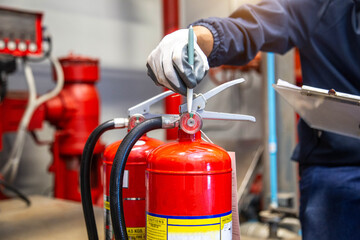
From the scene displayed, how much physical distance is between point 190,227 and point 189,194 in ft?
0.16

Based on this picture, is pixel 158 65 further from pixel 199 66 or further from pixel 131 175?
pixel 131 175

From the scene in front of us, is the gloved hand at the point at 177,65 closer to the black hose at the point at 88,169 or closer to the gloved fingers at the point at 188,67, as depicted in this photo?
the gloved fingers at the point at 188,67

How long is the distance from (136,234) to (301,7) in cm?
71

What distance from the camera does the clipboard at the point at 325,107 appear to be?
0.76m

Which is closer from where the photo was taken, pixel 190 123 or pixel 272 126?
pixel 190 123

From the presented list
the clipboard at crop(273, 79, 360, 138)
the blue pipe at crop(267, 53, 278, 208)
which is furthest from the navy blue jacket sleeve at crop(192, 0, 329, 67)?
the blue pipe at crop(267, 53, 278, 208)

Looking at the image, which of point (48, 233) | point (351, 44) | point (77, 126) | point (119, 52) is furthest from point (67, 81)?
point (351, 44)

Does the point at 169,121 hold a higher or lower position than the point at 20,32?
lower

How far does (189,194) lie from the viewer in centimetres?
60

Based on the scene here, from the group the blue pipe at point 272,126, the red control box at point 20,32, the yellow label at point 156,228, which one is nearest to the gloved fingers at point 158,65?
the yellow label at point 156,228

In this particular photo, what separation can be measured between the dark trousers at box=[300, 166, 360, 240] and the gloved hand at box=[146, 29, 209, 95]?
21.7 inches

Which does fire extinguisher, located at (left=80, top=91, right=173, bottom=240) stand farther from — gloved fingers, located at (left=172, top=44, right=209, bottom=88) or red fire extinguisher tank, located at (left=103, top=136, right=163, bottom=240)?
gloved fingers, located at (left=172, top=44, right=209, bottom=88)

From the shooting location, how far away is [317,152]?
1056 mm

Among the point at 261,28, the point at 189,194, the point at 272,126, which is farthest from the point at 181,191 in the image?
the point at 272,126
